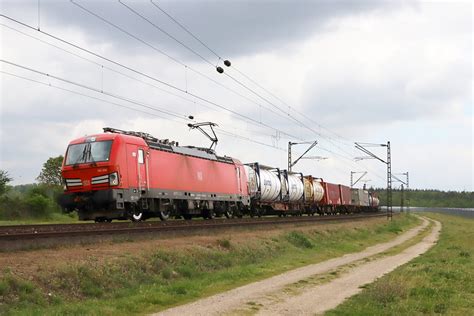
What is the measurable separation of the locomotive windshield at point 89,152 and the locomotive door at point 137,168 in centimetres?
103

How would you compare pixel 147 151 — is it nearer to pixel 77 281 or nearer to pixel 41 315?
pixel 77 281

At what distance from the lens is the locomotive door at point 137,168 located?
75.8 ft

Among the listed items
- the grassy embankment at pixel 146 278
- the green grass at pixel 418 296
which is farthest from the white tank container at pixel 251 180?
the green grass at pixel 418 296

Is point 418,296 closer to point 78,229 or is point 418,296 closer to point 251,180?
point 78,229

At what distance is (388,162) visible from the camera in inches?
2354

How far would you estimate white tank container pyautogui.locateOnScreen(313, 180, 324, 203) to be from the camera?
56.1m

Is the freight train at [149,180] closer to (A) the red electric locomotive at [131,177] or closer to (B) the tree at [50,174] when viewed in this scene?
(A) the red electric locomotive at [131,177]

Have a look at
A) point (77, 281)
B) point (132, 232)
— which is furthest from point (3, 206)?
point (77, 281)

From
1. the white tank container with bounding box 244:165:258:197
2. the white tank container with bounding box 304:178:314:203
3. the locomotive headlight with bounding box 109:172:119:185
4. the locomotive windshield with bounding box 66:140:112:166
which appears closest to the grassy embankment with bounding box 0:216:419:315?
the locomotive headlight with bounding box 109:172:119:185

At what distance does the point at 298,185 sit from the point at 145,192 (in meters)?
28.3

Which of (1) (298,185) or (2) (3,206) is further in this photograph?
(1) (298,185)

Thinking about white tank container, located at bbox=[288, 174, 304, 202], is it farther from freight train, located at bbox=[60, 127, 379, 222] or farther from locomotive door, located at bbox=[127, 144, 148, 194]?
locomotive door, located at bbox=[127, 144, 148, 194]

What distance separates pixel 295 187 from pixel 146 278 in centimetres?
3541

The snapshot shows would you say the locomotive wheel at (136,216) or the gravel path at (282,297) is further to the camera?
the locomotive wheel at (136,216)
